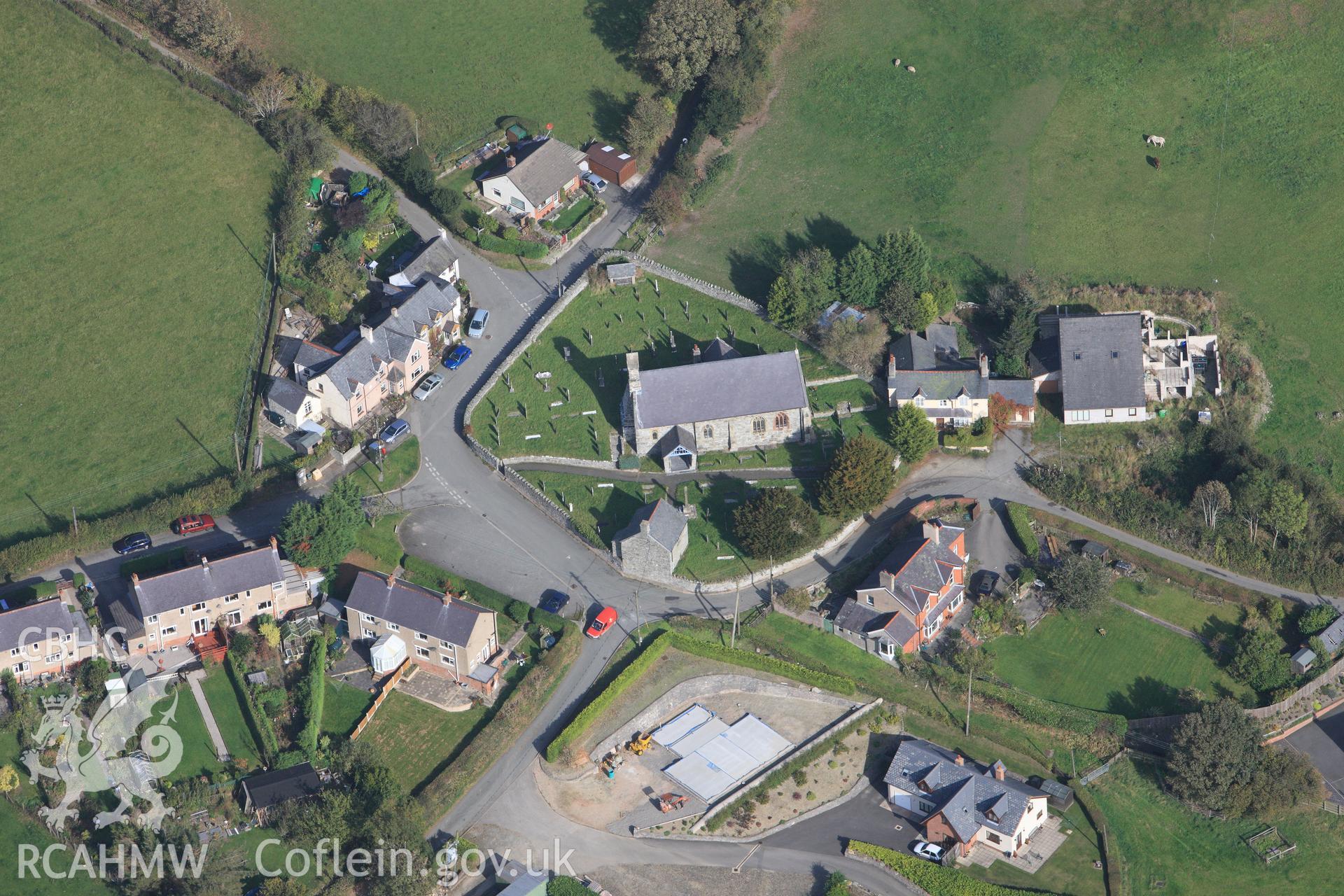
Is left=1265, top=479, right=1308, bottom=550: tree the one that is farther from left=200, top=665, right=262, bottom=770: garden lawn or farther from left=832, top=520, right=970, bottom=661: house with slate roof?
left=200, top=665, right=262, bottom=770: garden lawn

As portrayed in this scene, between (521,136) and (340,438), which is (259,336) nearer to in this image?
(340,438)

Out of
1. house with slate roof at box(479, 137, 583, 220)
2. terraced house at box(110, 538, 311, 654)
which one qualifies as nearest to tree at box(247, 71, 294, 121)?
house with slate roof at box(479, 137, 583, 220)

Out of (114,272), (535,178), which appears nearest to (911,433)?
(535,178)

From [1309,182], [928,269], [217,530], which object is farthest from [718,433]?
[1309,182]

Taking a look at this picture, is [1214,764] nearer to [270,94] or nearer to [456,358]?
[456,358]

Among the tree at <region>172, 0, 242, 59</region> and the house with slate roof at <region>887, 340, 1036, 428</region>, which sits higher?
the tree at <region>172, 0, 242, 59</region>

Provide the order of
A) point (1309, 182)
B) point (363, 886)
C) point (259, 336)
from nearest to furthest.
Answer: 1. point (363, 886)
2. point (259, 336)
3. point (1309, 182)
